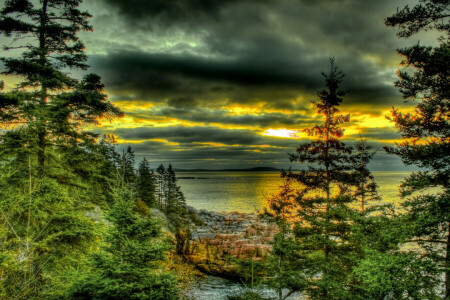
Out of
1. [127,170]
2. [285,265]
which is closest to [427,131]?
[285,265]

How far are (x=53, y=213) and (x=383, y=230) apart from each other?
36.8ft

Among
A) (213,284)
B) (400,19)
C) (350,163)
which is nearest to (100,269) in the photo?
(400,19)

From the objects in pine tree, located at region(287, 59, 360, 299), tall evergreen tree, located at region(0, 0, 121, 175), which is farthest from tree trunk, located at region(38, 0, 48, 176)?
pine tree, located at region(287, 59, 360, 299)

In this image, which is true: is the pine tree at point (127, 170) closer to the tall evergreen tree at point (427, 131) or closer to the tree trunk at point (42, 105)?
the tree trunk at point (42, 105)

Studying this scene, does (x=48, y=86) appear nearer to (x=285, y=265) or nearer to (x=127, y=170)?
(x=285, y=265)

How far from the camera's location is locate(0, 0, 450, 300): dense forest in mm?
6105

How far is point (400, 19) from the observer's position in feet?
22.4

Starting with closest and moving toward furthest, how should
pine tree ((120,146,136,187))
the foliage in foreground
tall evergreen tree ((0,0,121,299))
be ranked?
pine tree ((120,146,136,187)), the foliage in foreground, tall evergreen tree ((0,0,121,299))

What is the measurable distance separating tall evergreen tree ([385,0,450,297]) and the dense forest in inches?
1.4

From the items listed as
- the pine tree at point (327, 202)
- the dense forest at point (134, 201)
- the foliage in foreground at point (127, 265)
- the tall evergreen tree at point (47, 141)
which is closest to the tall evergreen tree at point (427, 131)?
the dense forest at point (134, 201)

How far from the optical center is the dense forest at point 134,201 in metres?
6.11

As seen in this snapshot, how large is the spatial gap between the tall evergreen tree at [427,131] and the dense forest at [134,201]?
3cm

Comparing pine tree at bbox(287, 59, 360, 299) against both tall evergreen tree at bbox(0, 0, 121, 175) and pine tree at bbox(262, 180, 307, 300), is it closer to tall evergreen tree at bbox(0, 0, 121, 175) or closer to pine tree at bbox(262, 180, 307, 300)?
pine tree at bbox(262, 180, 307, 300)

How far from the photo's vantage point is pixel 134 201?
306 inches
